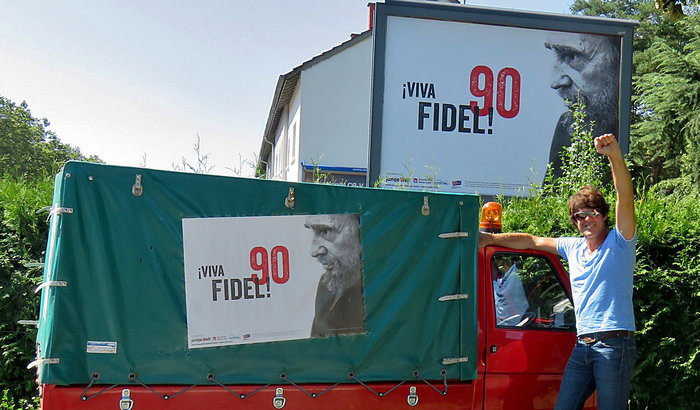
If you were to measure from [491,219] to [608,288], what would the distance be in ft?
3.04

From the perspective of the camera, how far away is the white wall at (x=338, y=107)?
21438mm

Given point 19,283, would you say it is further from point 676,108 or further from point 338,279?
point 676,108

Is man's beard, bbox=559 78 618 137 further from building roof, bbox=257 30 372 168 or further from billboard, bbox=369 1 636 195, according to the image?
building roof, bbox=257 30 372 168

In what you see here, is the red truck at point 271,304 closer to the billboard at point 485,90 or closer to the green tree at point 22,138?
the billboard at point 485,90

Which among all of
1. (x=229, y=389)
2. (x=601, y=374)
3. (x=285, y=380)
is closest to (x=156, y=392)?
(x=229, y=389)

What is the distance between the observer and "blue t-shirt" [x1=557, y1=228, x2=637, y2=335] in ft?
12.4

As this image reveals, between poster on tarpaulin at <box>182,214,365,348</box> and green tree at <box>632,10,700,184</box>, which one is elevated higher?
green tree at <box>632,10,700,184</box>

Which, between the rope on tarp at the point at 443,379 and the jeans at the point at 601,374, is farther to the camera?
the rope on tarp at the point at 443,379

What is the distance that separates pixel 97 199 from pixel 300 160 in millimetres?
17715

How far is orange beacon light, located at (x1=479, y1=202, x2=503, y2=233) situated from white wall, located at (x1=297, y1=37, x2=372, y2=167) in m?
16.9

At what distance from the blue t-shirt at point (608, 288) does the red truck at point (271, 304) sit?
0.36m

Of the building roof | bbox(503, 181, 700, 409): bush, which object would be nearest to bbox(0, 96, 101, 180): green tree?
the building roof

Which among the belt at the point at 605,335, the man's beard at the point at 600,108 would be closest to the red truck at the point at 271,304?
the belt at the point at 605,335

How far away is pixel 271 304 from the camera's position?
3.71 meters
